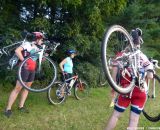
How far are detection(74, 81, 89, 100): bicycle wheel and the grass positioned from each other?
25cm

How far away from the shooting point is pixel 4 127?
7.00 meters

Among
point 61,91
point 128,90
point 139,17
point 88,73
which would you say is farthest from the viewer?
point 139,17

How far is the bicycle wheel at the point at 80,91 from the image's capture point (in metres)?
10.7

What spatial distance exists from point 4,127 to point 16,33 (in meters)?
4.32

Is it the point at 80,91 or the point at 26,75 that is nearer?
the point at 26,75

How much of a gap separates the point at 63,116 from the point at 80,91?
2.82m

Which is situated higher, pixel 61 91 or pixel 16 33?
pixel 16 33

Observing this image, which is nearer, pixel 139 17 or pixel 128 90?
pixel 128 90

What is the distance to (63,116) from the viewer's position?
8.15m

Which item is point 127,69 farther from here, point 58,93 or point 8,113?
point 58,93

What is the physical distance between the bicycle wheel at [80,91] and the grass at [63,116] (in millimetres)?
253

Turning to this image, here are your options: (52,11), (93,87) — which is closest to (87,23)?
(52,11)

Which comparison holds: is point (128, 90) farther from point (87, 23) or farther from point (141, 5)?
point (141, 5)

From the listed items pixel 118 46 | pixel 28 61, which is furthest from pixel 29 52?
pixel 118 46
